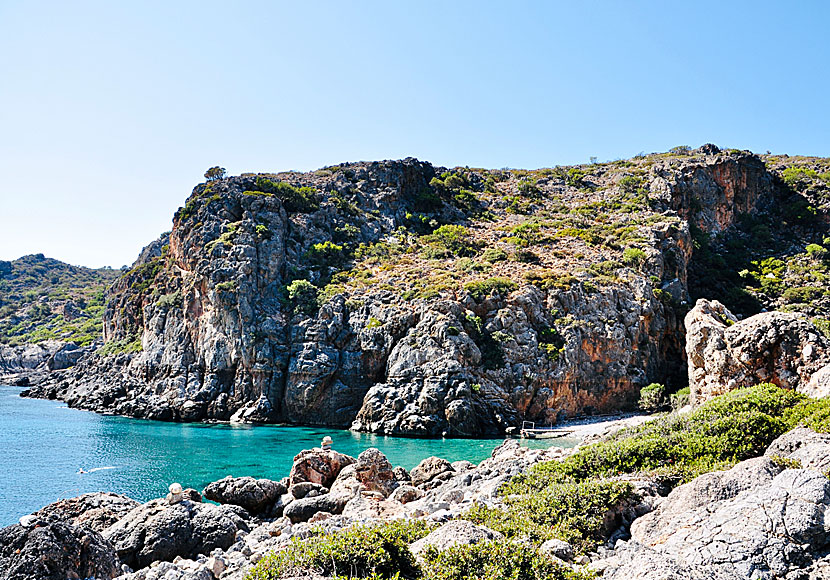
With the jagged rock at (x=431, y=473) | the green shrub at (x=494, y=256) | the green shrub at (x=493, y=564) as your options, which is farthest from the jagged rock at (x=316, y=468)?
the green shrub at (x=494, y=256)

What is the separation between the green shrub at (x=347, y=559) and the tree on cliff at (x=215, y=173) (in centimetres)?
8551

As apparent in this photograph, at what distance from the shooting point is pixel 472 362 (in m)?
49.9

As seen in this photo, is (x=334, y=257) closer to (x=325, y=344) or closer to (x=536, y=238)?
(x=325, y=344)

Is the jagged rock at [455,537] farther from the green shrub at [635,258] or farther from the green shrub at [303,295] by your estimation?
the green shrub at [635,258]

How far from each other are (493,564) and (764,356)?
20.2 m

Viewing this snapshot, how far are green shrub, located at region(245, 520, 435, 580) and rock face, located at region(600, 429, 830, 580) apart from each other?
9.77 ft

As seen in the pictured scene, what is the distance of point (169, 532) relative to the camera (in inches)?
548

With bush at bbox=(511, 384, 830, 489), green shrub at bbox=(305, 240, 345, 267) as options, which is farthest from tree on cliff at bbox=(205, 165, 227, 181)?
bush at bbox=(511, 384, 830, 489)

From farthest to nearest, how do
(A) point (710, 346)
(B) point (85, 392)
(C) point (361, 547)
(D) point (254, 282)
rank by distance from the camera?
(B) point (85, 392), (D) point (254, 282), (A) point (710, 346), (C) point (361, 547)

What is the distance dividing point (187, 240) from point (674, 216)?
68754 millimetres

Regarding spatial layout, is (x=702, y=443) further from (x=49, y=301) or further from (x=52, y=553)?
(x=49, y=301)

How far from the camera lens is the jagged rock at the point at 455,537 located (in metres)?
7.98

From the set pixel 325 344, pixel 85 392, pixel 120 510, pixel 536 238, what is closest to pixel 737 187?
pixel 536 238

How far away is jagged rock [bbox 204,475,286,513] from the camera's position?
2008 centimetres
